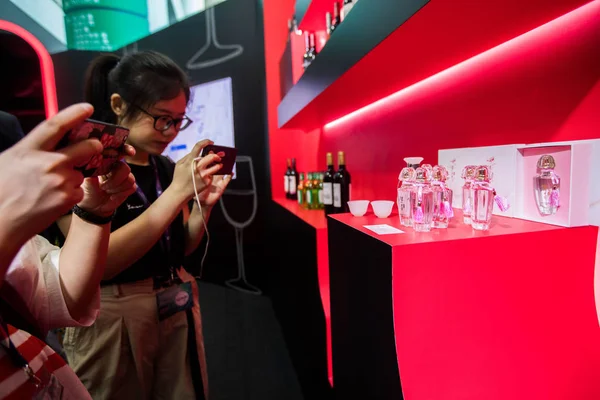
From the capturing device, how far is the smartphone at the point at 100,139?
43cm

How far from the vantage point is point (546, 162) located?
0.75 meters

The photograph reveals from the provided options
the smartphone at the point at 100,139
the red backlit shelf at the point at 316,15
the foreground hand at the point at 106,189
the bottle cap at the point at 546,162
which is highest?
the red backlit shelf at the point at 316,15

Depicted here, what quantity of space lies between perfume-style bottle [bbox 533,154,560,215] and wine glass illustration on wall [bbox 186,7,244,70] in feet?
10.2

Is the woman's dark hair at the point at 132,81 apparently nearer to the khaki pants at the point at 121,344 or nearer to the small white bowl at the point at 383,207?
the khaki pants at the point at 121,344

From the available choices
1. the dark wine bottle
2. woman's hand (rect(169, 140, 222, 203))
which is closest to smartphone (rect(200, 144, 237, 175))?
woman's hand (rect(169, 140, 222, 203))

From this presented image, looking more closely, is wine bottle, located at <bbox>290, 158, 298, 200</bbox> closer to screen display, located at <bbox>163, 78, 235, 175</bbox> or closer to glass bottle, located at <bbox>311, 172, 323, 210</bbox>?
glass bottle, located at <bbox>311, 172, 323, 210</bbox>

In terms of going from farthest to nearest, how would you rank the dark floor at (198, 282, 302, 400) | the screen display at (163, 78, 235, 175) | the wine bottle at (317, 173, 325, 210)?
the screen display at (163, 78, 235, 175), the wine bottle at (317, 173, 325, 210), the dark floor at (198, 282, 302, 400)

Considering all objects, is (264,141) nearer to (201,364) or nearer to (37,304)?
(201,364)

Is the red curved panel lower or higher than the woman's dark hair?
higher

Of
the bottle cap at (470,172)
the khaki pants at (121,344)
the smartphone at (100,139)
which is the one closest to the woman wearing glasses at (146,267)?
the khaki pants at (121,344)

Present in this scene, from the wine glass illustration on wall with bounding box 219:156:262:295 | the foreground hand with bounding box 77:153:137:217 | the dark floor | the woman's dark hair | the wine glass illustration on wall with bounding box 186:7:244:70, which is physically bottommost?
the dark floor

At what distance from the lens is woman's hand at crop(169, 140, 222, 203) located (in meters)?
1.04

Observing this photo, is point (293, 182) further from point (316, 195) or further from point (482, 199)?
point (482, 199)

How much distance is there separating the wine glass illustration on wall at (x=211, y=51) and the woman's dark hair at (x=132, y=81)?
240cm
